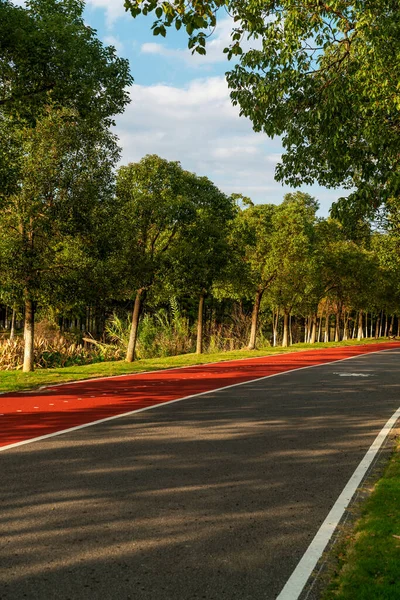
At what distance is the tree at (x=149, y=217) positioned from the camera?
23141 millimetres

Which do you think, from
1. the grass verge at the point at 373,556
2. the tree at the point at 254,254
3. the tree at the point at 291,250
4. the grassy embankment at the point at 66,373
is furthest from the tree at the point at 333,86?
the tree at the point at 291,250

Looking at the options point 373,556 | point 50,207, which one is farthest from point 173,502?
point 50,207

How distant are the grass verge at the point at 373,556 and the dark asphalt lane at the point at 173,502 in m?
0.39

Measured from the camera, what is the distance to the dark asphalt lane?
4305 mm

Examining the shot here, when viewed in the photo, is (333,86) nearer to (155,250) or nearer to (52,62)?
(52,62)

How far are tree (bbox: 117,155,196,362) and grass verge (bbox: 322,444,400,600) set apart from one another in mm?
17591

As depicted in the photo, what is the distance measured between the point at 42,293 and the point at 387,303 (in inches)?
1969

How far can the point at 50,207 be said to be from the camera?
58.3ft

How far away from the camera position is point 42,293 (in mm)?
17766

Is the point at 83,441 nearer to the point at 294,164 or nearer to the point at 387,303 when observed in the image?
the point at 294,164

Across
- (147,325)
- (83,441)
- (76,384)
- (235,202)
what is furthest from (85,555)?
(235,202)

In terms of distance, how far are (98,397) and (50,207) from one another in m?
6.97

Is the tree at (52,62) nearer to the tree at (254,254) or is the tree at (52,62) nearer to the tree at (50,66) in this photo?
the tree at (50,66)

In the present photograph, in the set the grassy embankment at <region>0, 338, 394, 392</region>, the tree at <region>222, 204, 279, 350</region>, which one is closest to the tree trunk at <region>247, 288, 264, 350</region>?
the tree at <region>222, 204, 279, 350</region>
